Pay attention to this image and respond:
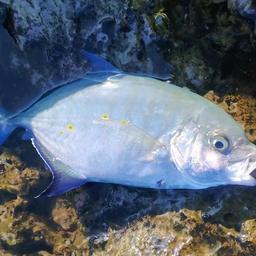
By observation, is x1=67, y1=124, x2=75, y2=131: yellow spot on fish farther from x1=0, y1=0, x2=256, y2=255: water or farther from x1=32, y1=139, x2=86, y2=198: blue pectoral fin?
x1=0, y1=0, x2=256, y2=255: water

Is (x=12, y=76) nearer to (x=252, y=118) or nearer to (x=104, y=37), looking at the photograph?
(x=104, y=37)

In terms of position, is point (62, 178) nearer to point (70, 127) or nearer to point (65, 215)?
point (70, 127)

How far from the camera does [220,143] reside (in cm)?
172

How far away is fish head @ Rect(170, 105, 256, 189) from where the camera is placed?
5.54 ft

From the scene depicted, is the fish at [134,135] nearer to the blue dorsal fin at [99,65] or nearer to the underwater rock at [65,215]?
the blue dorsal fin at [99,65]

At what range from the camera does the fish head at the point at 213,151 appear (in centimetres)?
→ 169

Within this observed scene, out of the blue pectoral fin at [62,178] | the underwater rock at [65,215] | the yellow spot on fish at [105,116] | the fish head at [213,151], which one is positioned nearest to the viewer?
the fish head at [213,151]

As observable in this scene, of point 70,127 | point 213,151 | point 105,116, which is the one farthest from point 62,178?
point 213,151

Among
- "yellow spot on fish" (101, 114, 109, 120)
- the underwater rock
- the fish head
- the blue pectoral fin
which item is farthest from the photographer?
the underwater rock

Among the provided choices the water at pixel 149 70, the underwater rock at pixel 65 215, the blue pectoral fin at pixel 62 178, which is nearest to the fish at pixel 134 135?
the blue pectoral fin at pixel 62 178

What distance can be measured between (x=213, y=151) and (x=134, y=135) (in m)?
0.53

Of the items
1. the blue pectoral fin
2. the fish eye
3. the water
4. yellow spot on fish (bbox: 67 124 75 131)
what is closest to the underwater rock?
the water

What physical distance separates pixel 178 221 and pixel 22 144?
188cm

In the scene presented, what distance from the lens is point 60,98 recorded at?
2094mm
